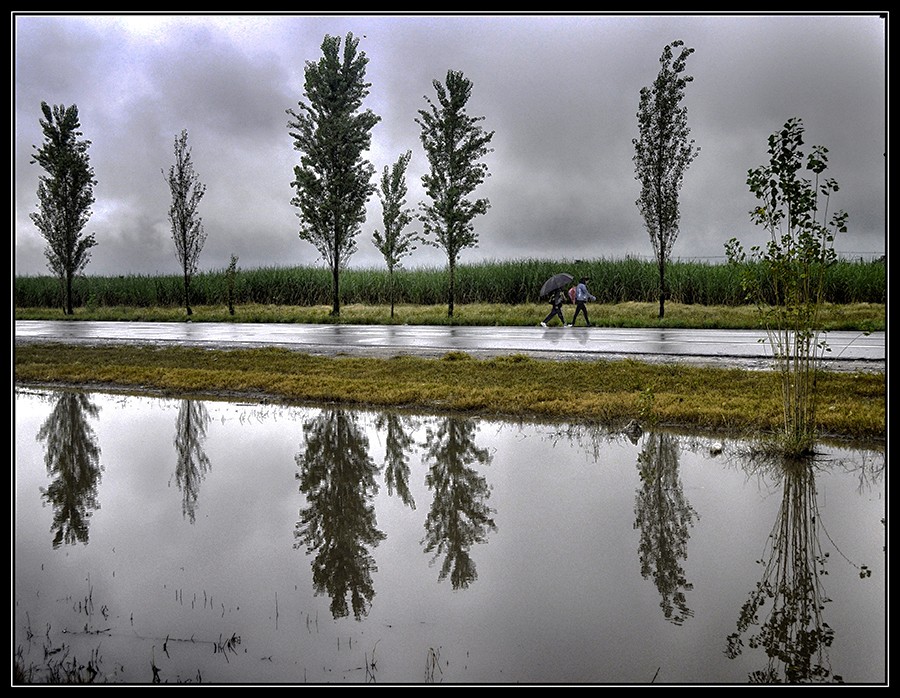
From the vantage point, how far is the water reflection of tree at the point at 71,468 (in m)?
5.00

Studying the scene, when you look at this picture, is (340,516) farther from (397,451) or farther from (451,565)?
(397,451)

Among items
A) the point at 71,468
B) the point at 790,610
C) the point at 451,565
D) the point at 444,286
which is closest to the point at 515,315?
the point at 444,286

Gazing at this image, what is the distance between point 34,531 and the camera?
4883 mm

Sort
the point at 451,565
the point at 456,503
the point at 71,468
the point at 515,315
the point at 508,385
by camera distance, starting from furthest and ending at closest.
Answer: the point at 515,315 < the point at 508,385 < the point at 71,468 < the point at 456,503 < the point at 451,565

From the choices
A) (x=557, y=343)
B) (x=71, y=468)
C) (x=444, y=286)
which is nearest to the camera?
(x=71, y=468)

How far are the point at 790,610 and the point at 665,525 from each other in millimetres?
1217

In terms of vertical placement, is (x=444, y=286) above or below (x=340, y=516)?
above

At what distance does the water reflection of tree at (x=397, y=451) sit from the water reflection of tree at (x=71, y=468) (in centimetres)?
222

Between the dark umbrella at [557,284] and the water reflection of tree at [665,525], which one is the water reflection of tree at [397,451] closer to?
the water reflection of tree at [665,525]

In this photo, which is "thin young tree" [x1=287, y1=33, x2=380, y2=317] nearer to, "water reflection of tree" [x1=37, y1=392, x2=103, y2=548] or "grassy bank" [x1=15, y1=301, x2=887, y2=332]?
"grassy bank" [x1=15, y1=301, x2=887, y2=332]

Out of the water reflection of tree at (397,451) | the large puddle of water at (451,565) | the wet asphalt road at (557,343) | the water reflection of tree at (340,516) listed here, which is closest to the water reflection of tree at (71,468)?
the large puddle of water at (451,565)

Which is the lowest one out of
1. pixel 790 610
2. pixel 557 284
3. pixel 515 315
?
pixel 790 610

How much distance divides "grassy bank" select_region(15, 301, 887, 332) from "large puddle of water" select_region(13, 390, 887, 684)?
15.8 m

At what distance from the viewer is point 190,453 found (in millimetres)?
7113
